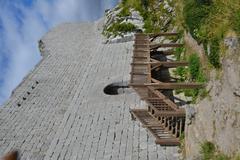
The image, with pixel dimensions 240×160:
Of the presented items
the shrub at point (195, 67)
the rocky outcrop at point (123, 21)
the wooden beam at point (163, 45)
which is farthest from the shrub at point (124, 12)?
the shrub at point (195, 67)

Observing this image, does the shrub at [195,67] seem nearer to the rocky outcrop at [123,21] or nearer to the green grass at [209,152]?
the green grass at [209,152]

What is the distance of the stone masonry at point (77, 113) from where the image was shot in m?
14.5

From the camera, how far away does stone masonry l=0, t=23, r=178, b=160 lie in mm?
14461

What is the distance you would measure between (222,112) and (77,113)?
9021 mm

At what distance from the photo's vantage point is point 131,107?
58.0ft

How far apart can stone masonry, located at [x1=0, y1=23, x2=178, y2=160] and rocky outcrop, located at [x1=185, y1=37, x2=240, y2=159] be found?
6.69ft

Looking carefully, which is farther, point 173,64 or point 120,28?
point 120,28

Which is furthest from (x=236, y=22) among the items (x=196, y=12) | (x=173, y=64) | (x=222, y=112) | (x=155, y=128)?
(x=173, y=64)

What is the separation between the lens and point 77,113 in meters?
18.2

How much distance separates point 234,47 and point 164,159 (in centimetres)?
481

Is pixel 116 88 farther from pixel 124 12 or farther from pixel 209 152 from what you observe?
pixel 209 152

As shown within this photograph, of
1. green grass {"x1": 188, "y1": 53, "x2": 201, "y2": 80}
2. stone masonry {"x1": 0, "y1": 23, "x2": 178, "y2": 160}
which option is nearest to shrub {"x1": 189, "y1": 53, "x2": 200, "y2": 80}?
green grass {"x1": 188, "y1": 53, "x2": 201, "y2": 80}

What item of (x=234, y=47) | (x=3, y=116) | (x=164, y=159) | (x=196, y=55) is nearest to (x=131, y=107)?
(x=196, y=55)

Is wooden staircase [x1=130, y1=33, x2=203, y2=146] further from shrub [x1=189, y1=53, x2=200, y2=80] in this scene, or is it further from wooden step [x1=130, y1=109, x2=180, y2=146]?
shrub [x1=189, y1=53, x2=200, y2=80]
